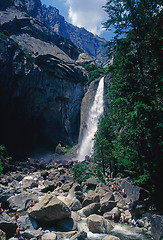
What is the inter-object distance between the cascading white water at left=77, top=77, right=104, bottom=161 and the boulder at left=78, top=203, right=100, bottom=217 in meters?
26.5

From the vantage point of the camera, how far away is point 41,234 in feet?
26.9

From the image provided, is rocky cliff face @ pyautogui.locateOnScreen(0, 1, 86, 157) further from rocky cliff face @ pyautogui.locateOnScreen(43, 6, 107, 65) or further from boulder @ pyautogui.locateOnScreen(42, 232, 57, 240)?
rocky cliff face @ pyautogui.locateOnScreen(43, 6, 107, 65)

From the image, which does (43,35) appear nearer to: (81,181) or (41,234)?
(81,181)

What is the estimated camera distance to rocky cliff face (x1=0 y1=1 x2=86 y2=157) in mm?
35281

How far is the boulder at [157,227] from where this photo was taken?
7.75 meters

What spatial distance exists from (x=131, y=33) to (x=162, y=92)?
441 cm

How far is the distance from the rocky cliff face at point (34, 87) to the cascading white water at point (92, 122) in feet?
18.9

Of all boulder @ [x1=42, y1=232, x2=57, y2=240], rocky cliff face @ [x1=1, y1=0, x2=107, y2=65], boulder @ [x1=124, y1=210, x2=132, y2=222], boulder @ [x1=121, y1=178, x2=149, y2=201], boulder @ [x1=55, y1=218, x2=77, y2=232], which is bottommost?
boulder @ [x1=55, y1=218, x2=77, y2=232]

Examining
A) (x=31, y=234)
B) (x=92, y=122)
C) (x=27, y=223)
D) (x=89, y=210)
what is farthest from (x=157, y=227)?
(x=92, y=122)

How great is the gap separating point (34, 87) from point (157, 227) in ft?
122

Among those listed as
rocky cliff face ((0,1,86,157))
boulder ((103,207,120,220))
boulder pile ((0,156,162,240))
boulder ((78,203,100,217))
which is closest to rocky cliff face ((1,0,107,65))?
rocky cliff face ((0,1,86,157))

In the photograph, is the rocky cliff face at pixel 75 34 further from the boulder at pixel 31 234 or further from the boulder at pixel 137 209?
the boulder at pixel 31 234

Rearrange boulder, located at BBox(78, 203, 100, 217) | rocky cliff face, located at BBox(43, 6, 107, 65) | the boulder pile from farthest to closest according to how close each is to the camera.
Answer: rocky cliff face, located at BBox(43, 6, 107, 65) < boulder, located at BBox(78, 203, 100, 217) < the boulder pile

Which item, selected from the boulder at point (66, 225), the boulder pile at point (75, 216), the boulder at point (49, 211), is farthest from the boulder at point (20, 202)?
the boulder at point (66, 225)
